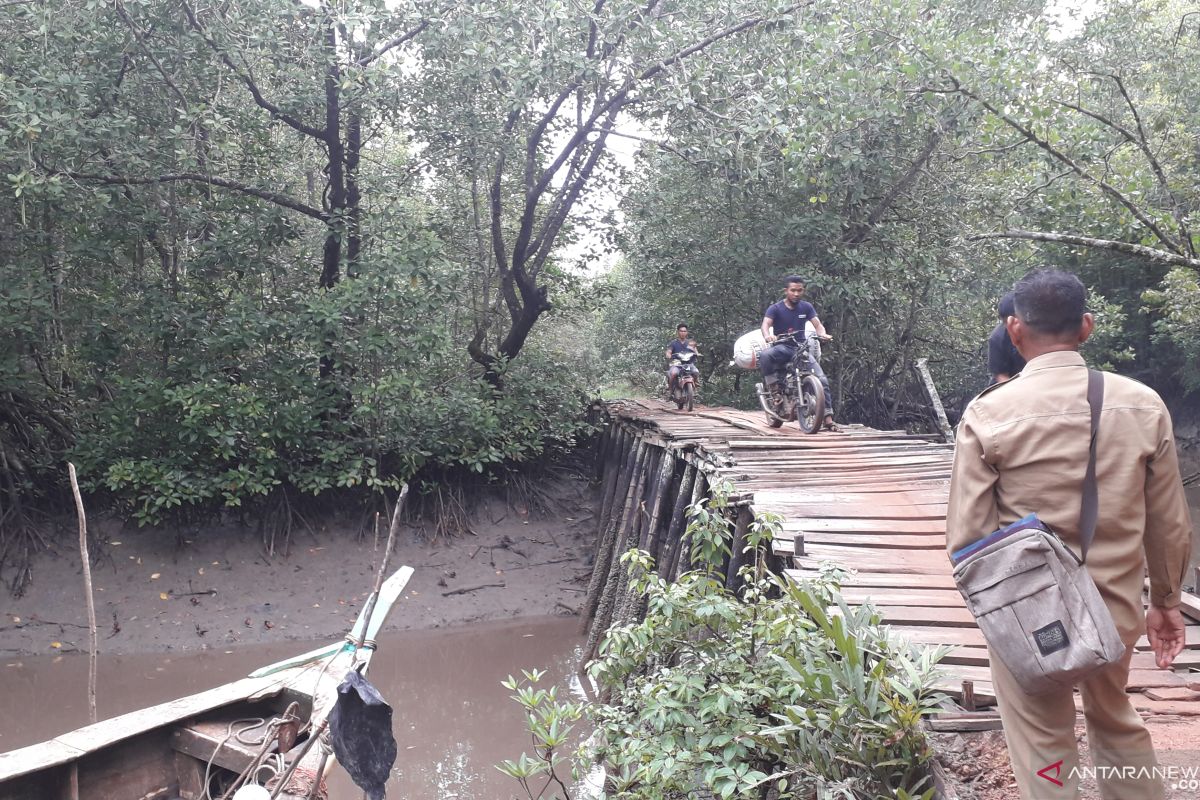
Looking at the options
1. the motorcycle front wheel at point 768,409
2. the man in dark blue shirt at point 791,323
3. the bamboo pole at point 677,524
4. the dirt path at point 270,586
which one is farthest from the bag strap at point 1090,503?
the dirt path at point 270,586

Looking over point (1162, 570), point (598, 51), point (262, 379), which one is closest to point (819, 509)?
point (1162, 570)

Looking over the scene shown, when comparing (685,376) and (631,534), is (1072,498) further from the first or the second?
(685,376)

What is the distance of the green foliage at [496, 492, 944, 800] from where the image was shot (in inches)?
117

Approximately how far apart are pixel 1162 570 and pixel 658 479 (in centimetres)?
677

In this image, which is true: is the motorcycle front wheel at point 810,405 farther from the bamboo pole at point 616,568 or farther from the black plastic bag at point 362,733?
the black plastic bag at point 362,733

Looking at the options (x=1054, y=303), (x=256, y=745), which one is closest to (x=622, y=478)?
(x=256, y=745)

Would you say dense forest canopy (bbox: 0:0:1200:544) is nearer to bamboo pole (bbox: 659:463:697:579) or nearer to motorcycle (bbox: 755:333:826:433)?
motorcycle (bbox: 755:333:826:433)

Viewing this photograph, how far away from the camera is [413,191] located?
39.6 feet

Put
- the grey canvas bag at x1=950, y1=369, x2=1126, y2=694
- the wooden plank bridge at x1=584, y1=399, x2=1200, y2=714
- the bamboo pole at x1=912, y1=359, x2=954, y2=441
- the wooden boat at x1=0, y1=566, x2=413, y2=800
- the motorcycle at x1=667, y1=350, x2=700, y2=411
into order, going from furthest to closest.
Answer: the motorcycle at x1=667, y1=350, x2=700, y2=411 → the bamboo pole at x1=912, y1=359, x2=954, y2=441 → the wooden boat at x1=0, y1=566, x2=413, y2=800 → the wooden plank bridge at x1=584, y1=399, x2=1200, y2=714 → the grey canvas bag at x1=950, y1=369, x2=1126, y2=694

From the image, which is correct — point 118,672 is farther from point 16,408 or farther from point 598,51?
point 598,51

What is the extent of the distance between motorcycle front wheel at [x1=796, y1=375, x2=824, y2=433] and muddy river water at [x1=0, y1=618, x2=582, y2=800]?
3351 millimetres

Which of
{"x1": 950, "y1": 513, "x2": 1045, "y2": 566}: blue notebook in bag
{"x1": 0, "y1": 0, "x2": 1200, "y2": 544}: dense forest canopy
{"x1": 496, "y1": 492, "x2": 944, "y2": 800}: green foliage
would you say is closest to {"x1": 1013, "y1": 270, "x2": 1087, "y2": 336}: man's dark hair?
{"x1": 950, "y1": 513, "x2": 1045, "y2": 566}: blue notebook in bag

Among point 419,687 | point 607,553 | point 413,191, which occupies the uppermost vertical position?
point 413,191

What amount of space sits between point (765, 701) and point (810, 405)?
19.1 feet
